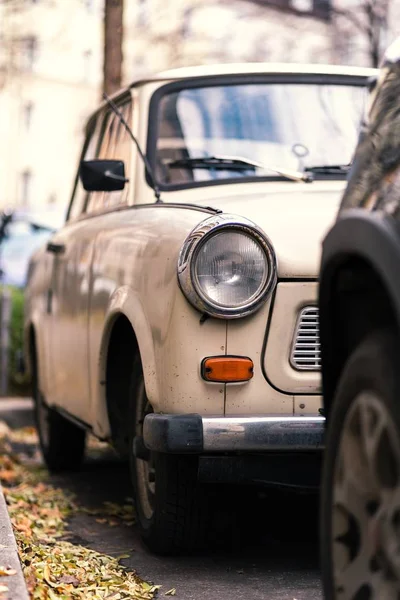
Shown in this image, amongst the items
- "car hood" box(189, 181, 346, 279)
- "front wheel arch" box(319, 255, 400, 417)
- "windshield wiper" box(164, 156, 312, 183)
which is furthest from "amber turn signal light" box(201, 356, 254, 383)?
"windshield wiper" box(164, 156, 312, 183)

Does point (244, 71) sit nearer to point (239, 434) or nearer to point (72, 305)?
A: point (72, 305)

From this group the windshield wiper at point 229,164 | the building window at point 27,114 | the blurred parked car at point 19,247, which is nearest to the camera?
the windshield wiper at point 229,164

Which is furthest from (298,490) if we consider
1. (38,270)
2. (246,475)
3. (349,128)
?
(38,270)

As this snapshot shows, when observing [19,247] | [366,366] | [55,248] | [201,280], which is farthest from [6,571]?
[19,247]

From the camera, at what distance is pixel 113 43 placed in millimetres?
11516

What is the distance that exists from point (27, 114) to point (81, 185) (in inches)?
1798

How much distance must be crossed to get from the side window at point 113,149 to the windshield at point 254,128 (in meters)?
0.25

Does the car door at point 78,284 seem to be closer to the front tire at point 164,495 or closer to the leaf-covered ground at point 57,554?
the leaf-covered ground at point 57,554

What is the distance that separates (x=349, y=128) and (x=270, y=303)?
1657mm

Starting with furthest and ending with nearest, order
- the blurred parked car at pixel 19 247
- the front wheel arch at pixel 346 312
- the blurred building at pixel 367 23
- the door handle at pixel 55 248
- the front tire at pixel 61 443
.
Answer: the blurred parked car at pixel 19 247, the blurred building at pixel 367 23, the front tire at pixel 61 443, the door handle at pixel 55 248, the front wheel arch at pixel 346 312

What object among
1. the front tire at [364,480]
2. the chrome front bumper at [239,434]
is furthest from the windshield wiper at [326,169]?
the front tire at [364,480]

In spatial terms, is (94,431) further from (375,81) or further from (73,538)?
(375,81)

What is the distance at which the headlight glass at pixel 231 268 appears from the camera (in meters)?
4.64

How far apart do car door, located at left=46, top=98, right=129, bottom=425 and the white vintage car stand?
0.06ft
